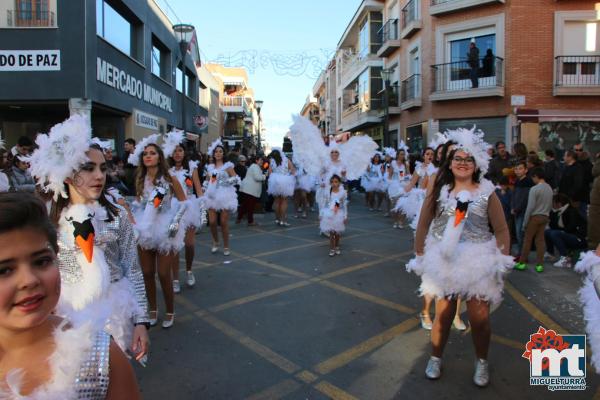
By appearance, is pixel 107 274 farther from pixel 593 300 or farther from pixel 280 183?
pixel 280 183

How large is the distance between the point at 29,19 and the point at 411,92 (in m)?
16.5

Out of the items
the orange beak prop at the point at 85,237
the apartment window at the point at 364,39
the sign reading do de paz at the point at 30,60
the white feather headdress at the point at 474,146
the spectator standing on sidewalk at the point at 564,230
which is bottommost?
the spectator standing on sidewalk at the point at 564,230

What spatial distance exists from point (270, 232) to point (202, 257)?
2918mm

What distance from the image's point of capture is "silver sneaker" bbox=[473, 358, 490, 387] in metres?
3.37

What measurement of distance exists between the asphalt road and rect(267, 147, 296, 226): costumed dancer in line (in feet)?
13.8

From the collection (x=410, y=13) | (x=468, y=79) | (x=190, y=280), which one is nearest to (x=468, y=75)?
(x=468, y=79)

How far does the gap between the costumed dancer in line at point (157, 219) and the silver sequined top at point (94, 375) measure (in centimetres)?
325

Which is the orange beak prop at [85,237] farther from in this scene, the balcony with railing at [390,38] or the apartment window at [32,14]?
the balcony with railing at [390,38]

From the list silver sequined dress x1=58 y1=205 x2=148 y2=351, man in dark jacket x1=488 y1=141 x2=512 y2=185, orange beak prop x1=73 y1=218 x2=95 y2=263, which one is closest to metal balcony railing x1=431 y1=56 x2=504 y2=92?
man in dark jacket x1=488 y1=141 x2=512 y2=185

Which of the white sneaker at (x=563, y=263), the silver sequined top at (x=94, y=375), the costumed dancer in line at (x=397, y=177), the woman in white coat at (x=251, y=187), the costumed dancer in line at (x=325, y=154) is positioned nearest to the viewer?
the silver sequined top at (x=94, y=375)

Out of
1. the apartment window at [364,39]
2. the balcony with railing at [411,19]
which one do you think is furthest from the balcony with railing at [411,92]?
the apartment window at [364,39]

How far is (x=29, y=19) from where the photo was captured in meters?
12.0

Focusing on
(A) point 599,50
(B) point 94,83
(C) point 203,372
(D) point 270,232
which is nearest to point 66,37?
(B) point 94,83

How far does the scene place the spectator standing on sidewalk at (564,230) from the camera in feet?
23.6
